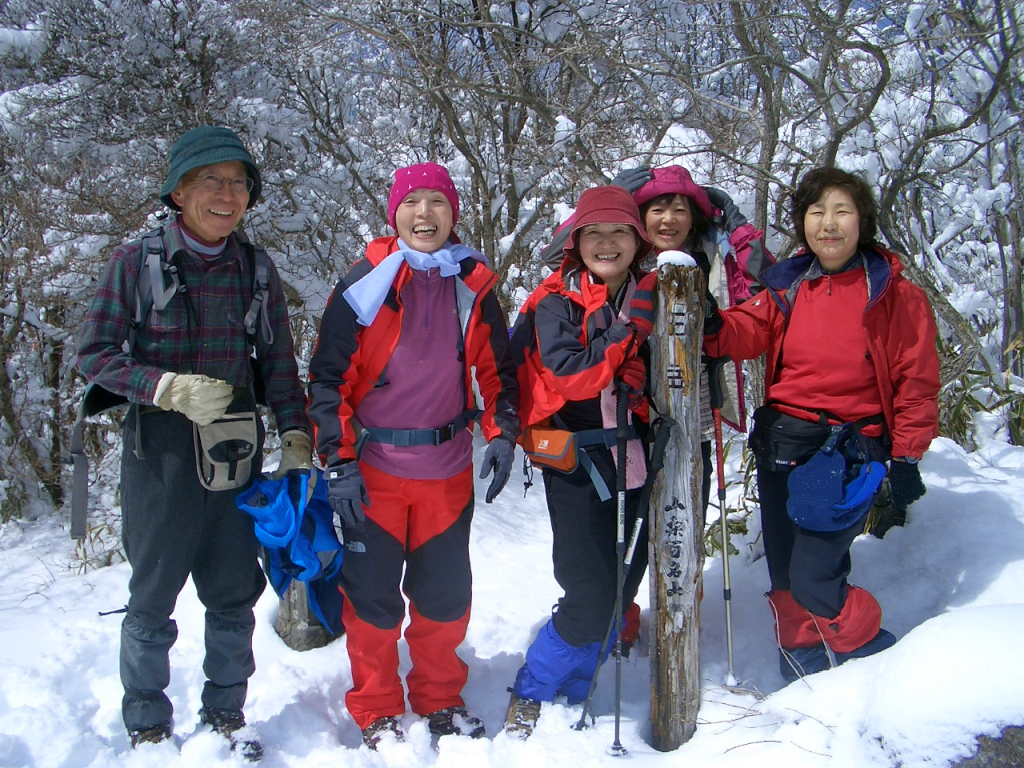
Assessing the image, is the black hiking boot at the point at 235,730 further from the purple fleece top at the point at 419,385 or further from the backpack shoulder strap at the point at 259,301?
the backpack shoulder strap at the point at 259,301

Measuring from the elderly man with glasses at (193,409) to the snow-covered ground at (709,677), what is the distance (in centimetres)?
30

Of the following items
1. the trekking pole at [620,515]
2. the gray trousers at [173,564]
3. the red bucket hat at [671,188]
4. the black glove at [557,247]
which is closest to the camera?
the gray trousers at [173,564]

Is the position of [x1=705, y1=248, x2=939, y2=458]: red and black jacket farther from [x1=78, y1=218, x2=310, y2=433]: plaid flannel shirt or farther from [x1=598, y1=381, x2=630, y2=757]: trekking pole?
[x1=78, y1=218, x2=310, y2=433]: plaid flannel shirt

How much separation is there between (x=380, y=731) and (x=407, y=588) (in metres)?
0.54

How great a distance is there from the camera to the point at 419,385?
2.63 metres

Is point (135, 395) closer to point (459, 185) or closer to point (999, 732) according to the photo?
point (999, 732)

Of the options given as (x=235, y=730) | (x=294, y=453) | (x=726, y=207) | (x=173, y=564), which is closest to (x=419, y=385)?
(x=294, y=453)

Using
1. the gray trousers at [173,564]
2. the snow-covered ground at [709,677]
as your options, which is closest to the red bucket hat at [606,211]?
the gray trousers at [173,564]

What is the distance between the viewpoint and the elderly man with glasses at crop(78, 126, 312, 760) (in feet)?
7.45

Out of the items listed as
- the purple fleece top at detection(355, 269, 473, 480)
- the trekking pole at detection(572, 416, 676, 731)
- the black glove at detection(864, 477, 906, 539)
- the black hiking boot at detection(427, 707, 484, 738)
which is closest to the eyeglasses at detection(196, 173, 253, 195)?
the purple fleece top at detection(355, 269, 473, 480)

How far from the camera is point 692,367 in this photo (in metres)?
2.68

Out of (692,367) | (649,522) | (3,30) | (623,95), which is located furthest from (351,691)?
(3,30)

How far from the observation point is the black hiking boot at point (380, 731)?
2623mm

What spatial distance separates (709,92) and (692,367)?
14.1 feet
